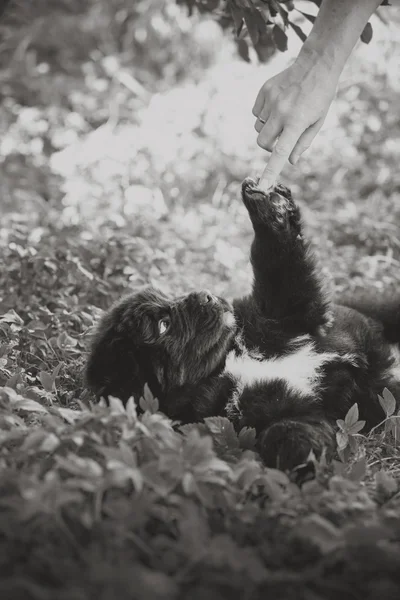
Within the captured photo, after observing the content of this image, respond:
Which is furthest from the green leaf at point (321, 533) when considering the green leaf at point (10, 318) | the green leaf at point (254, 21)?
the green leaf at point (254, 21)

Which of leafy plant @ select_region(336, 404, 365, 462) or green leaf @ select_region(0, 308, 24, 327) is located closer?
leafy plant @ select_region(336, 404, 365, 462)

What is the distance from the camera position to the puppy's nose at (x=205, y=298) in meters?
3.07

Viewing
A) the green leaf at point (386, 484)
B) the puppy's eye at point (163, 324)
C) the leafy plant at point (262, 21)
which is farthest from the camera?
the leafy plant at point (262, 21)

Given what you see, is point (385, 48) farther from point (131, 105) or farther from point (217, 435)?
point (217, 435)

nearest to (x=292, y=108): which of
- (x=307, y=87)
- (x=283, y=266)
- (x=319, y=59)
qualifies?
(x=307, y=87)

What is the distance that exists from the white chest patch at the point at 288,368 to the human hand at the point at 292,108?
835mm

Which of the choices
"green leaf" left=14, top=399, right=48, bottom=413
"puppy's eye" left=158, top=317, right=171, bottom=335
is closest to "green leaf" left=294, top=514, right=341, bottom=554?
"green leaf" left=14, top=399, right=48, bottom=413

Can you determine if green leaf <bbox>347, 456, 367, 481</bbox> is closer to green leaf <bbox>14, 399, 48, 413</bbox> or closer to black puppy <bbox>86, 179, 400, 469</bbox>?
black puppy <bbox>86, 179, 400, 469</bbox>

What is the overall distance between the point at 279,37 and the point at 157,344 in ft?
5.92

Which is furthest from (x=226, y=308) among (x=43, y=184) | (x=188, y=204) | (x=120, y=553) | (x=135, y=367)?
(x=43, y=184)

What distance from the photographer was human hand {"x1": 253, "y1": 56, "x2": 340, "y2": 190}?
268cm

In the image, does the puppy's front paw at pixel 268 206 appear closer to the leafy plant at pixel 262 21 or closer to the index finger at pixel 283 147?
the index finger at pixel 283 147

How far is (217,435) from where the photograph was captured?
2.32 meters

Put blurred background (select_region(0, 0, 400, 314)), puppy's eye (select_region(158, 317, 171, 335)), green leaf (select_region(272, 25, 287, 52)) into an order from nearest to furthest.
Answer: puppy's eye (select_region(158, 317, 171, 335)) → green leaf (select_region(272, 25, 287, 52)) → blurred background (select_region(0, 0, 400, 314))
